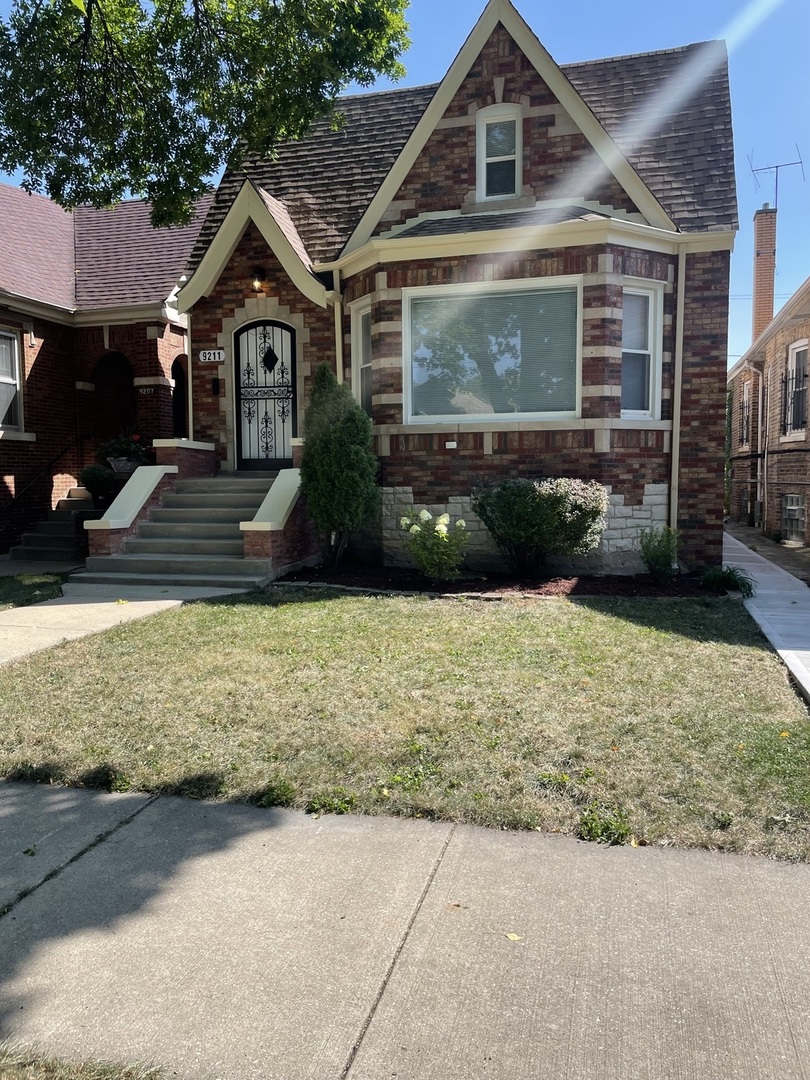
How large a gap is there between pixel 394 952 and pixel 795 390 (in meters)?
17.8

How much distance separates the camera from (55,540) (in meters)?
13.7

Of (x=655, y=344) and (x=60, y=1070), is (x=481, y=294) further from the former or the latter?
(x=60, y=1070)

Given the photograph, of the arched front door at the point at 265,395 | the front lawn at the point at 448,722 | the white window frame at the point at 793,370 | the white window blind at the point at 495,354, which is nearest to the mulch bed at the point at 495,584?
the front lawn at the point at 448,722

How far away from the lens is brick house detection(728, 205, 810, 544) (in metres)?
17.0

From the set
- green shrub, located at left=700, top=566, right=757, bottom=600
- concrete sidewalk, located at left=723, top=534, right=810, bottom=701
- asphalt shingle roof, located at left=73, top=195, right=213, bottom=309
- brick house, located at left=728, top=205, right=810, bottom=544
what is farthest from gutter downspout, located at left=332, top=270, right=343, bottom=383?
brick house, located at left=728, top=205, right=810, bottom=544

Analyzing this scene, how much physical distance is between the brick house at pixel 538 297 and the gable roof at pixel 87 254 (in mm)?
4727

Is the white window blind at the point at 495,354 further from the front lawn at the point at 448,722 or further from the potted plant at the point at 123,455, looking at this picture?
the potted plant at the point at 123,455

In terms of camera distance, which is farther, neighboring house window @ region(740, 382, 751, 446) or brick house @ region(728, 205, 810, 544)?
neighboring house window @ region(740, 382, 751, 446)

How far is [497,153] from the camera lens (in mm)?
11617

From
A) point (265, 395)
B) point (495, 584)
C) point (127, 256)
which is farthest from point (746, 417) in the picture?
point (127, 256)

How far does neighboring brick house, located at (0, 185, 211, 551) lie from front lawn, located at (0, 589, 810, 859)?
338 inches

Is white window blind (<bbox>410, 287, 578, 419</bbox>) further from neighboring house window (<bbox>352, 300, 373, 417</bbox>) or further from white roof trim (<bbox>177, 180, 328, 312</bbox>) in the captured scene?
white roof trim (<bbox>177, 180, 328, 312</bbox>)

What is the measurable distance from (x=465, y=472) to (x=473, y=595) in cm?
251

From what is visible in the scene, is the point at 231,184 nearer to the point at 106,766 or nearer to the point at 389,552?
the point at 389,552
